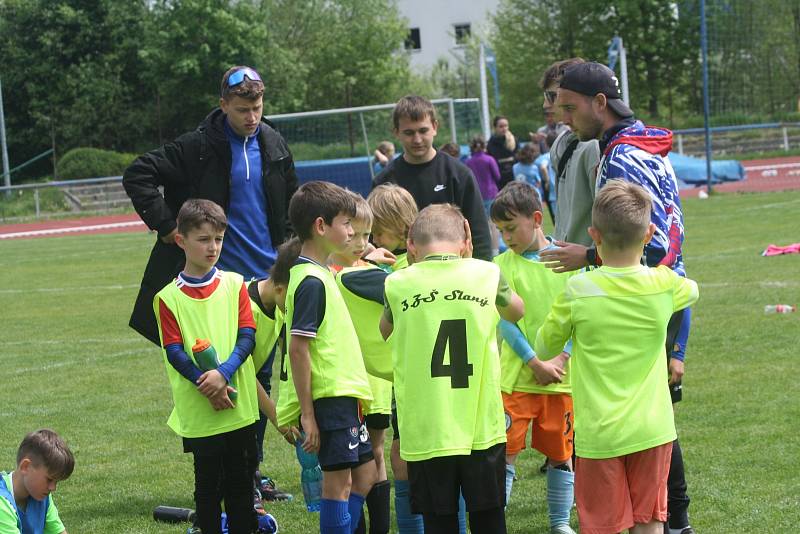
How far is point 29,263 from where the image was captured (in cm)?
2130

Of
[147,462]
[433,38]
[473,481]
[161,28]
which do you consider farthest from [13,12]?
[473,481]

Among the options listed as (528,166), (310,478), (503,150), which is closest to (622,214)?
(310,478)

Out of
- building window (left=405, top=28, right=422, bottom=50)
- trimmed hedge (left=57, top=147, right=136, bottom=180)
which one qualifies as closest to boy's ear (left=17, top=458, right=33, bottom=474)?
trimmed hedge (left=57, top=147, right=136, bottom=180)

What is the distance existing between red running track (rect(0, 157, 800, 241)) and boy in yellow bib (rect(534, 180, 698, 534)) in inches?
936

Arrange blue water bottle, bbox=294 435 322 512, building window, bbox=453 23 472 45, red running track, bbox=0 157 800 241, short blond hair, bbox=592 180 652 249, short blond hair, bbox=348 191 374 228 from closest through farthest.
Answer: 1. short blond hair, bbox=592 180 652 249
2. short blond hair, bbox=348 191 374 228
3. blue water bottle, bbox=294 435 322 512
4. red running track, bbox=0 157 800 241
5. building window, bbox=453 23 472 45

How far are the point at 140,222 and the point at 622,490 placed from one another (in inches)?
1162

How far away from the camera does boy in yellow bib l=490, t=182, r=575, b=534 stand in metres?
5.02

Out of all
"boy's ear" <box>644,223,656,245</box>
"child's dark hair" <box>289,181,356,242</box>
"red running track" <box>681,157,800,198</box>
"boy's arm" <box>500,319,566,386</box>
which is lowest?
"red running track" <box>681,157,800,198</box>

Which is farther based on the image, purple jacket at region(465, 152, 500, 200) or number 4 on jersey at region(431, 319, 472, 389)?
purple jacket at region(465, 152, 500, 200)

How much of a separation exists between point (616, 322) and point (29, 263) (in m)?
19.3

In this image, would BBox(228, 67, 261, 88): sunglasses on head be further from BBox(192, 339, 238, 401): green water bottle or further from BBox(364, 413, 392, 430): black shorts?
BBox(364, 413, 392, 430): black shorts

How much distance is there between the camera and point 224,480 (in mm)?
4957

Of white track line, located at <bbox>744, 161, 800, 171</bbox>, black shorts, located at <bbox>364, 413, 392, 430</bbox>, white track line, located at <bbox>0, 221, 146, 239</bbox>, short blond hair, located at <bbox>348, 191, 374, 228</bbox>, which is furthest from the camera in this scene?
white track line, located at <bbox>744, 161, 800, 171</bbox>

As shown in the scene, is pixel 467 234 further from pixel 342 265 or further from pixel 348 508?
pixel 348 508
